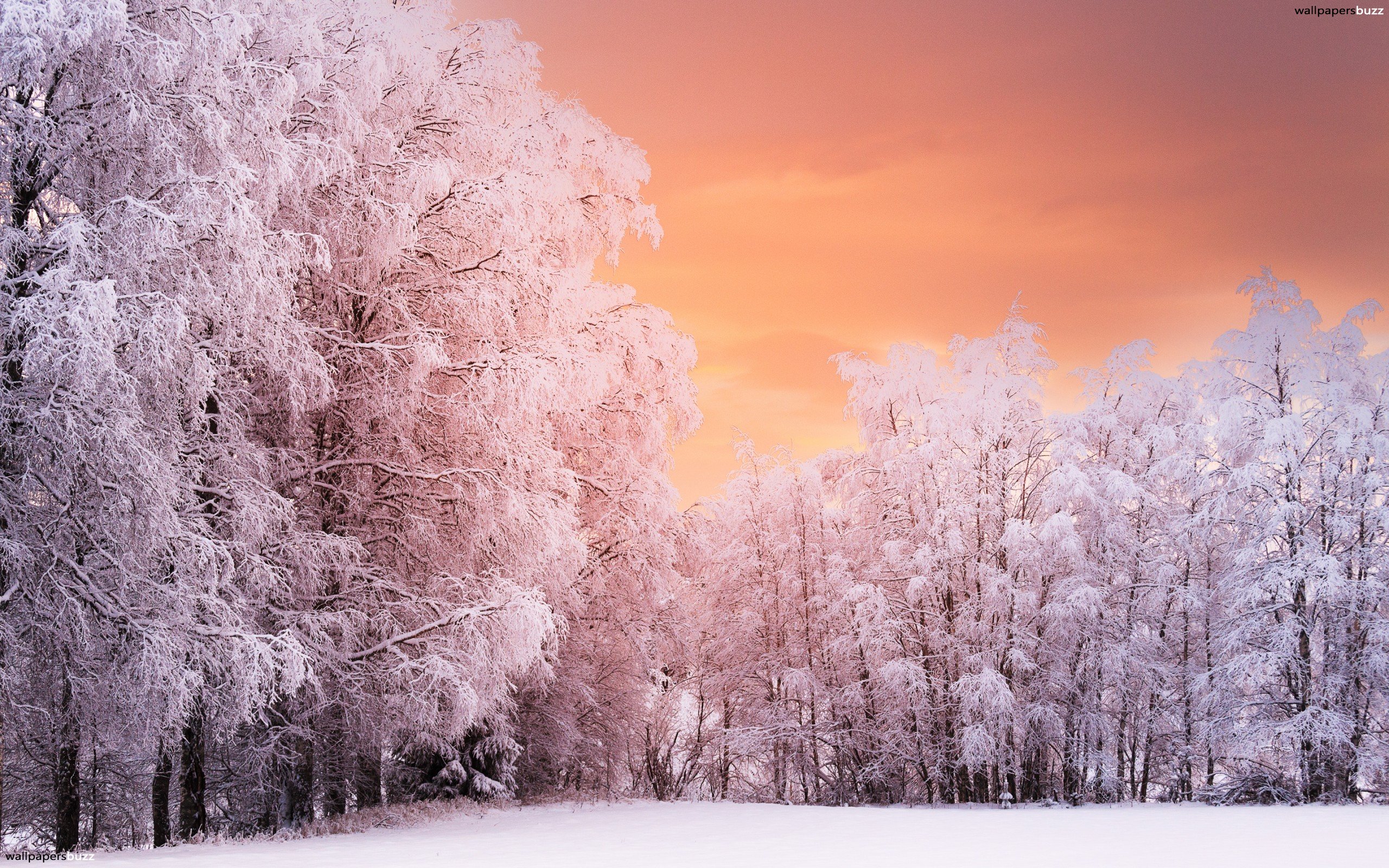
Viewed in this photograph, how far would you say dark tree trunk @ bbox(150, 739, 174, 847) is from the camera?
10.2 m

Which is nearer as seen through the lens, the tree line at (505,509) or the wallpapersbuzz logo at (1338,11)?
the tree line at (505,509)

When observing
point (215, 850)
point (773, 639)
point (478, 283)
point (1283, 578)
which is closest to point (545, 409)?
point (478, 283)

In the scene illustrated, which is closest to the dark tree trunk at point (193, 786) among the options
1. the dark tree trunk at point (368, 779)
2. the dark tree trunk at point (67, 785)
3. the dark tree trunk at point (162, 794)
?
the dark tree trunk at point (162, 794)

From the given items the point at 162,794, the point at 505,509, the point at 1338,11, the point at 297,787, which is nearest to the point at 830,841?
the point at 505,509

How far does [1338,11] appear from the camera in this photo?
13.4m

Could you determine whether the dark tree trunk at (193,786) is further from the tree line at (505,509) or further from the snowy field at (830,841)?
the snowy field at (830,841)

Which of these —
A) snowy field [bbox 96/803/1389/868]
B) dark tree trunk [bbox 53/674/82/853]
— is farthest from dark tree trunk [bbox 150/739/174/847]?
snowy field [bbox 96/803/1389/868]

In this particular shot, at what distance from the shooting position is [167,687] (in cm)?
721

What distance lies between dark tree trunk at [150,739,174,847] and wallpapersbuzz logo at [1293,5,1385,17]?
16604mm

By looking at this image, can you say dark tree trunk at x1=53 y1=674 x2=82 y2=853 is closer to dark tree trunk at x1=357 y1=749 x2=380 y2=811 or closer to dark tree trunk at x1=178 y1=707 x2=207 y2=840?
dark tree trunk at x1=178 y1=707 x2=207 y2=840

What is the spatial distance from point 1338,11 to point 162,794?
57.8 feet

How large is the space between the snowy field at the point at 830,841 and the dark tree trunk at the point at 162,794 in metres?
2.39

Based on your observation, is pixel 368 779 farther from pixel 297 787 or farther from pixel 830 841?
pixel 830 841

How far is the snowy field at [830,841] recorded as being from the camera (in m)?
7.28
